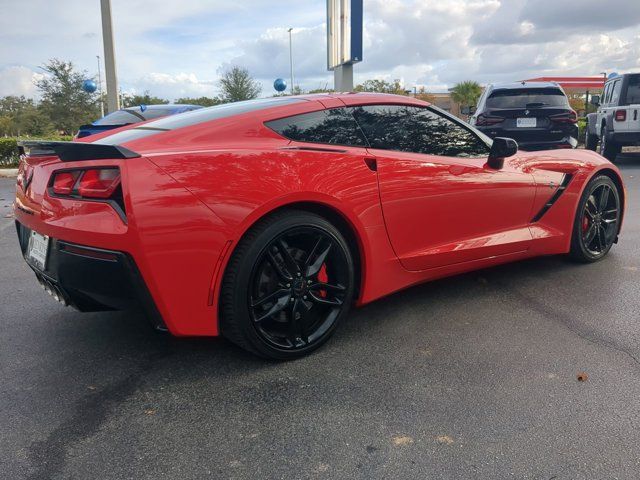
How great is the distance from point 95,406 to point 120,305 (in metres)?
0.44

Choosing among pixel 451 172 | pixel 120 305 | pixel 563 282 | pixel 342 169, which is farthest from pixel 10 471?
pixel 563 282

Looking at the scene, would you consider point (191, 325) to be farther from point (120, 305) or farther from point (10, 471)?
point (10, 471)

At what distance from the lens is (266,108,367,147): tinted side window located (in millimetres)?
2812

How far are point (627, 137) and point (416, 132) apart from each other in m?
10.1

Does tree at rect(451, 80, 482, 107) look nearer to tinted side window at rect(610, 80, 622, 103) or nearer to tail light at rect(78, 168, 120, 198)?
tinted side window at rect(610, 80, 622, 103)

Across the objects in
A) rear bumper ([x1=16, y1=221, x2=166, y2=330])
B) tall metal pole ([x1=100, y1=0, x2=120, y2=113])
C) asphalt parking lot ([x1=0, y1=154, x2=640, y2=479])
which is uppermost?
tall metal pole ([x1=100, y1=0, x2=120, y2=113])

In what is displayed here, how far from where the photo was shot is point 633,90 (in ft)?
37.8

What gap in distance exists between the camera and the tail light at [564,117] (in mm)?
8930

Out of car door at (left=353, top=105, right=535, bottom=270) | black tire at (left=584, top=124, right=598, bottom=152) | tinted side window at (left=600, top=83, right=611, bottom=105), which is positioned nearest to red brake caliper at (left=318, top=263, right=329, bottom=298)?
car door at (left=353, top=105, right=535, bottom=270)

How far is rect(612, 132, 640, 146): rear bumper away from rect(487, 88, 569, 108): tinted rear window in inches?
124

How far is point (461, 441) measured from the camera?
81.4 inches

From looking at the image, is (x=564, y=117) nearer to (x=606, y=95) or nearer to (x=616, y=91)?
(x=616, y=91)

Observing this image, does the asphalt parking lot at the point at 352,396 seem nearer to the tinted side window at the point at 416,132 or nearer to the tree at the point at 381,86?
the tinted side window at the point at 416,132

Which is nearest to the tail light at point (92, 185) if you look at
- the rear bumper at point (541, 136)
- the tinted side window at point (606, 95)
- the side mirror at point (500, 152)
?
the side mirror at point (500, 152)
